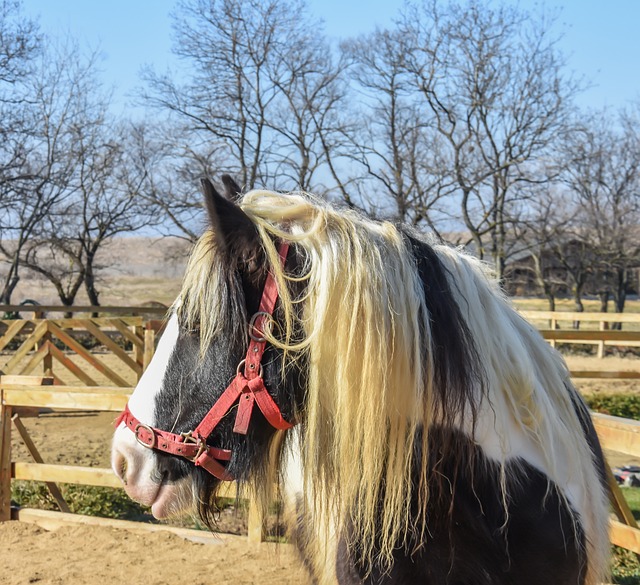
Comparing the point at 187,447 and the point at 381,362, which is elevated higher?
the point at 381,362

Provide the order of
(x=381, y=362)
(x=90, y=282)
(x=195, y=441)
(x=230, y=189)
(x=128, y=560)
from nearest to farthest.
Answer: (x=381, y=362) → (x=195, y=441) → (x=230, y=189) → (x=128, y=560) → (x=90, y=282)

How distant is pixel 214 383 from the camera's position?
1.70m

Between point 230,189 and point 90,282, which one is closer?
point 230,189

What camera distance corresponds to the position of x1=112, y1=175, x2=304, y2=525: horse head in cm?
167

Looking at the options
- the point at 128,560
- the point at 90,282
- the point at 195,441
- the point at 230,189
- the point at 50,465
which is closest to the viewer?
the point at 195,441

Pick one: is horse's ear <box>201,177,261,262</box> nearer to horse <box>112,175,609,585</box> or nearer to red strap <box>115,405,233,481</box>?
horse <box>112,175,609,585</box>

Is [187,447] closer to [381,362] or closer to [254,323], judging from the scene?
[254,323]

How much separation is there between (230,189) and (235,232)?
1.38ft

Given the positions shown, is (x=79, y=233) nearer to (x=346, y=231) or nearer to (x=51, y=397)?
(x=51, y=397)

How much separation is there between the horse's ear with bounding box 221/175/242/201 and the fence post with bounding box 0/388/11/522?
3970 millimetres

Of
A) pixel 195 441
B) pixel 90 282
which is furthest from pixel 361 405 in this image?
pixel 90 282

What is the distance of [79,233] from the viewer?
26.0 m

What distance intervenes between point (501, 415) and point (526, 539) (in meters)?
0.32

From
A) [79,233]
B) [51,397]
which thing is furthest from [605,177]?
[51,397]
